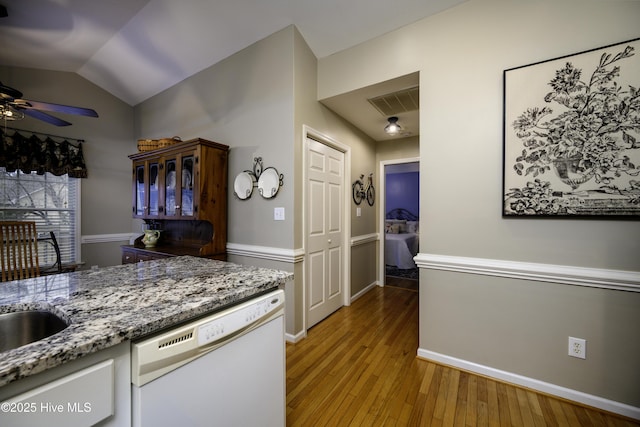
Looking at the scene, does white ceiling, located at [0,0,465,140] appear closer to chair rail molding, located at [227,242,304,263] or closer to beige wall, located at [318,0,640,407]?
beige wall, located at [318,0,640,407]

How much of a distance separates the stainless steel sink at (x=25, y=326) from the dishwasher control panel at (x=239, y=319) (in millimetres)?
450

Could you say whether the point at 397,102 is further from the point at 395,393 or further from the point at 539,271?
the point at 395,393

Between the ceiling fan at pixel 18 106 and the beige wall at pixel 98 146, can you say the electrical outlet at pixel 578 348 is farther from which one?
the beige wall at pixel 98 146

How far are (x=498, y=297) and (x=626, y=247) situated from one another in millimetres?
746

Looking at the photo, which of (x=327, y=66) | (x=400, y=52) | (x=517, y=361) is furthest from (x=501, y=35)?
(x=517, y=361)

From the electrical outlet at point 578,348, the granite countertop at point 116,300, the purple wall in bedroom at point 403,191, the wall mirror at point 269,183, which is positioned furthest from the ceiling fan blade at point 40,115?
the purple wall in bedroom at point 403,191

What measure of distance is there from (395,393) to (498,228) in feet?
4.49

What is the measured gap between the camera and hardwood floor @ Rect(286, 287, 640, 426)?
1542 millimetres

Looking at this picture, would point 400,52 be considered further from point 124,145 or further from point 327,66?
point 124,145

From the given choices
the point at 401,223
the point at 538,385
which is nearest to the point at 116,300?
the point at 538,385

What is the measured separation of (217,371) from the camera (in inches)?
36.3

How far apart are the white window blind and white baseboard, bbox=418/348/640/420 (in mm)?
4734

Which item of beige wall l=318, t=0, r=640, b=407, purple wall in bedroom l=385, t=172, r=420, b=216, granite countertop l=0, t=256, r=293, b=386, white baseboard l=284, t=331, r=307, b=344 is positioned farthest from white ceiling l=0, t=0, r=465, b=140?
purple wall in bedroom l=385, t=172, r=420, b=216

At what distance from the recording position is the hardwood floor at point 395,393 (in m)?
1.54
